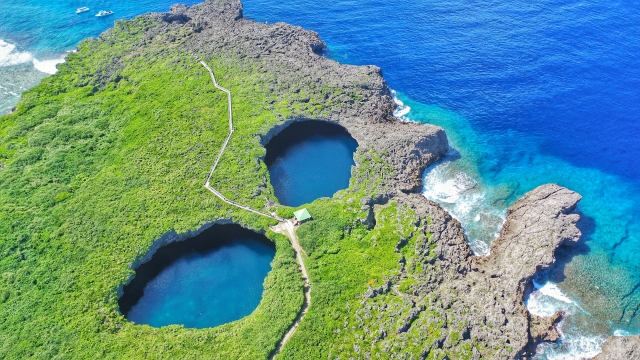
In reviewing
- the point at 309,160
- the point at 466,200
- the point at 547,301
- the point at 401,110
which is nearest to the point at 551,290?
the point at 547,301

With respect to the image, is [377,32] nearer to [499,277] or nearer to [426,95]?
[426,95]

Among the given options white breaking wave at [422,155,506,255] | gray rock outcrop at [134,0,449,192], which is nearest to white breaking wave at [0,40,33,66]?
gray rock outcrop at [134,0,449,192]

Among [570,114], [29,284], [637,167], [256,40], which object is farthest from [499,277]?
[256,40]

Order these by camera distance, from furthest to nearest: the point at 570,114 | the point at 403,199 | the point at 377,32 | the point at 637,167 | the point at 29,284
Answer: the point at 377,32, the point at 570,114, the point at 637,167, the point at 403,199, the point at 29,284

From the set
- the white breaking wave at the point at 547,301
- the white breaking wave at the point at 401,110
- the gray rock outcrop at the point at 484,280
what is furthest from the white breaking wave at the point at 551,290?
the white breaking wave at the point at 401,110

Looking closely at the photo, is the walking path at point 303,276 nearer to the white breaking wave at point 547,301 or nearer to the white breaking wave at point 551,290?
the white breaking wave at point 547,301

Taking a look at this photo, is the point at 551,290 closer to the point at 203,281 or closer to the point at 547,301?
the point at 547,301

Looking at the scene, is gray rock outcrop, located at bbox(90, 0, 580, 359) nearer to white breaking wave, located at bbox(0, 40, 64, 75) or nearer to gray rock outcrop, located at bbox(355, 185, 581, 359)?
gray rock outcrop, located at bbox(355, 185, 581, 359)
